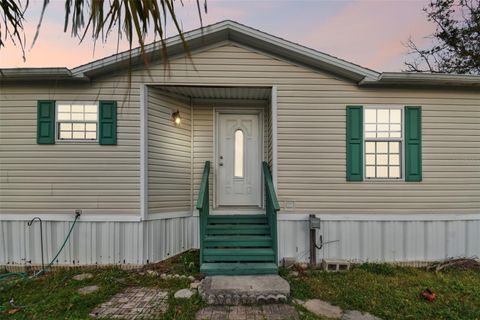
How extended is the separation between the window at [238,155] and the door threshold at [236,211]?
0.72 m

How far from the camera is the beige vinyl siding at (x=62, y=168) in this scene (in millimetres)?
A: 5000

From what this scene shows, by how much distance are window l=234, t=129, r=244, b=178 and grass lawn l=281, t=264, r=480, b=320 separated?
225 cm

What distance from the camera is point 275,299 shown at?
3686 millimetres

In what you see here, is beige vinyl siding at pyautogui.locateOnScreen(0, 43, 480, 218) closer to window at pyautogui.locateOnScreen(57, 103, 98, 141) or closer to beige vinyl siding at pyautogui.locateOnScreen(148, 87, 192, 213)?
window at pyautogui.locateOnScreen(57, 103, 98, 141)

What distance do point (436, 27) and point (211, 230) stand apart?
12.4 m

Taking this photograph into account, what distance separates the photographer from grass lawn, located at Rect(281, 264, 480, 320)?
3.48 m

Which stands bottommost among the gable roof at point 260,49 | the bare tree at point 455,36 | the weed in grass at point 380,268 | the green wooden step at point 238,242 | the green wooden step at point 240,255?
the weed in grass at point 380,268

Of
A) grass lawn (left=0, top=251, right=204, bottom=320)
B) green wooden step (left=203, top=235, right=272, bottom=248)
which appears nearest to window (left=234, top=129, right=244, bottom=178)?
green wooden step (left=203, top=235, right=272, bottom=248)

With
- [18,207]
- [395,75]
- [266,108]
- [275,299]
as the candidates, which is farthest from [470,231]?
[18,207]

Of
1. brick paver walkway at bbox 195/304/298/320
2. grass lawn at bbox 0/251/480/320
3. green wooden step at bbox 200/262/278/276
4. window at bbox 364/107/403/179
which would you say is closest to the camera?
brick paver walkway at bbox 195/304/298/320

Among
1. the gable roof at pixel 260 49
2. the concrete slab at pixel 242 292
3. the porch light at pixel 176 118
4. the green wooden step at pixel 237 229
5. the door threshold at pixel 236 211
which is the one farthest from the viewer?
the door threshold at pixel 236 211

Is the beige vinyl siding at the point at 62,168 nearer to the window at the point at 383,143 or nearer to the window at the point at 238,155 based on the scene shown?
the window at the point at 238,155

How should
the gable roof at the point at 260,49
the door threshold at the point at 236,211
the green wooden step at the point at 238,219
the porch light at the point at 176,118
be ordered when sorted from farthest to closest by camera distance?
the door threshold at the point at 236,211 < the porch light at the point at 176,118 < the green wooden step at the point at 238,219 < the gable roof at the point at 260,49

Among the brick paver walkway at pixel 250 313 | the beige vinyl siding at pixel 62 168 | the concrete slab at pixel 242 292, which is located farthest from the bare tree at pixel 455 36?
the beige vinyl siding at pixel 62 168
